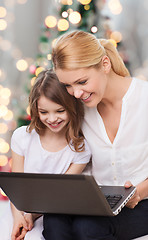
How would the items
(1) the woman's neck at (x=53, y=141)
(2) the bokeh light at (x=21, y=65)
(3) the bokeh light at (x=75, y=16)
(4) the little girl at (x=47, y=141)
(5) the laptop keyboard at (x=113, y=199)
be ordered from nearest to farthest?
(5) the laptop keyboard at (x=113, y=199) → (4) the little girl at (x=47, y=141) → (1) the woman's neck at (x=53, y=141) → (3) the bokeh light at (x=75, y=16) → (2) the bokeh light at (x=21, y=65)

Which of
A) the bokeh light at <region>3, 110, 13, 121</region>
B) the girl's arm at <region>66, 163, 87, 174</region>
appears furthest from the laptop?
the bokeh light at <region>3, 110, 13, 121</region>

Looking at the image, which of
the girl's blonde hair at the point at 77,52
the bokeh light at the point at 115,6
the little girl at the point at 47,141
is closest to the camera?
the girl's blonde hair at the point at 77,52

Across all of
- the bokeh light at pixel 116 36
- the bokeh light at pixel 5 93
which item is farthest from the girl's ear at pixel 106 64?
the bokeh light at pixel 5 93

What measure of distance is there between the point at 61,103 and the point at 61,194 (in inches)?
16.6

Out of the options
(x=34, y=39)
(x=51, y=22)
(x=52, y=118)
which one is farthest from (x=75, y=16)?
(x=52, y=118)

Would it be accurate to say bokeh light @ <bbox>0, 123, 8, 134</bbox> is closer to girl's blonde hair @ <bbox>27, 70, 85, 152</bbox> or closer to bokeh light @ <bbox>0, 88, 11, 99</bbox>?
bokeh light @ <bbox>0, 88, 11, 99</bbox>

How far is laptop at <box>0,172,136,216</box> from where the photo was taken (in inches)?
42.4

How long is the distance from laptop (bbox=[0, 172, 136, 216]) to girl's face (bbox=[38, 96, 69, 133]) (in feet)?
1.10

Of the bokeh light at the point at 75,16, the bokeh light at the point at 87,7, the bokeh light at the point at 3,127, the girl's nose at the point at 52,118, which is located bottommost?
the bokeh light at the point at 3,127

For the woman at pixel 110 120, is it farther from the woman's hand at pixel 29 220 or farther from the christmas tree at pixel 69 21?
the christmas tree at pixel 69 21

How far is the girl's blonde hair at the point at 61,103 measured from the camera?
4.75ft

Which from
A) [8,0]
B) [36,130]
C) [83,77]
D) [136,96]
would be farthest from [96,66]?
[8,0]

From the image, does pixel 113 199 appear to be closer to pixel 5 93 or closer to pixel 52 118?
pixel 52 118

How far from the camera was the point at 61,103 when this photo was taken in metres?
1.45
